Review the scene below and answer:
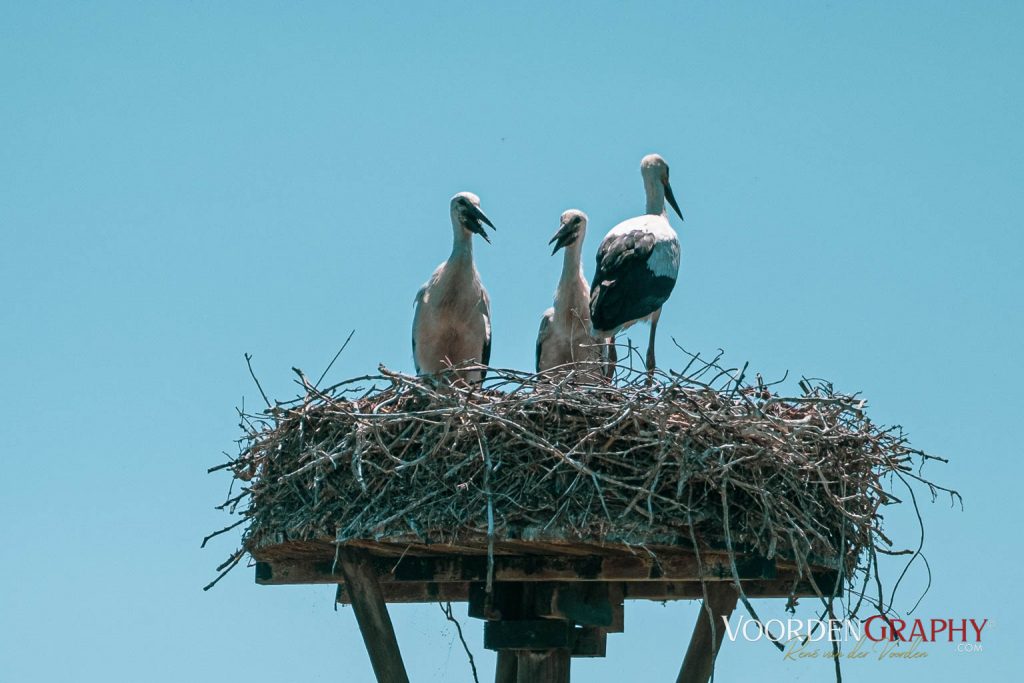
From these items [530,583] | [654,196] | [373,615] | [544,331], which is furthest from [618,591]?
[654,196]

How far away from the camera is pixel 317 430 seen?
25.0 feet

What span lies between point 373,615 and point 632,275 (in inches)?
132

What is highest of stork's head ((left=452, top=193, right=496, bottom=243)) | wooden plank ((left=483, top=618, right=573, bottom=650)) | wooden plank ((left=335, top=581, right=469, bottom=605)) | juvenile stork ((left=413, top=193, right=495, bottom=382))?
stork's head ((left=452, top=193, right=496, bottom=243))

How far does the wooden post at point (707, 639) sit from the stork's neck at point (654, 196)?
154 inches

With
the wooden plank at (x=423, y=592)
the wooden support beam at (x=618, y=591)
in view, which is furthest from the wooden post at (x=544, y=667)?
the wooden plank at (x=423, y=592)

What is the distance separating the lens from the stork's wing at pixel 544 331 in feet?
34.4

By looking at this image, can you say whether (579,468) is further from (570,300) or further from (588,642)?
(570,300)

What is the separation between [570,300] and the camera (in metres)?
10.3

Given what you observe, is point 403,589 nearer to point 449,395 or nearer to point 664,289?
point 449,395

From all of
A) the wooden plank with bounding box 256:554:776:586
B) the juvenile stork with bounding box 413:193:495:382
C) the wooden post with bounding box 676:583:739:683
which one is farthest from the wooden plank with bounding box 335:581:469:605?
the juvenile stork with bounding box 413:193:495:382

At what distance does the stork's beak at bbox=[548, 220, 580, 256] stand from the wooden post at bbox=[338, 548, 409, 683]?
329 cm

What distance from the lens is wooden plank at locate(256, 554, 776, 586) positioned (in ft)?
23.3

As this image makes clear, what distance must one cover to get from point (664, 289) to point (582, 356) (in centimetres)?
66

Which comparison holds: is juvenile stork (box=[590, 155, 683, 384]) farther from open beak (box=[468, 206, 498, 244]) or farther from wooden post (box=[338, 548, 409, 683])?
wooden post (box=[338, 548, 409, 683])
